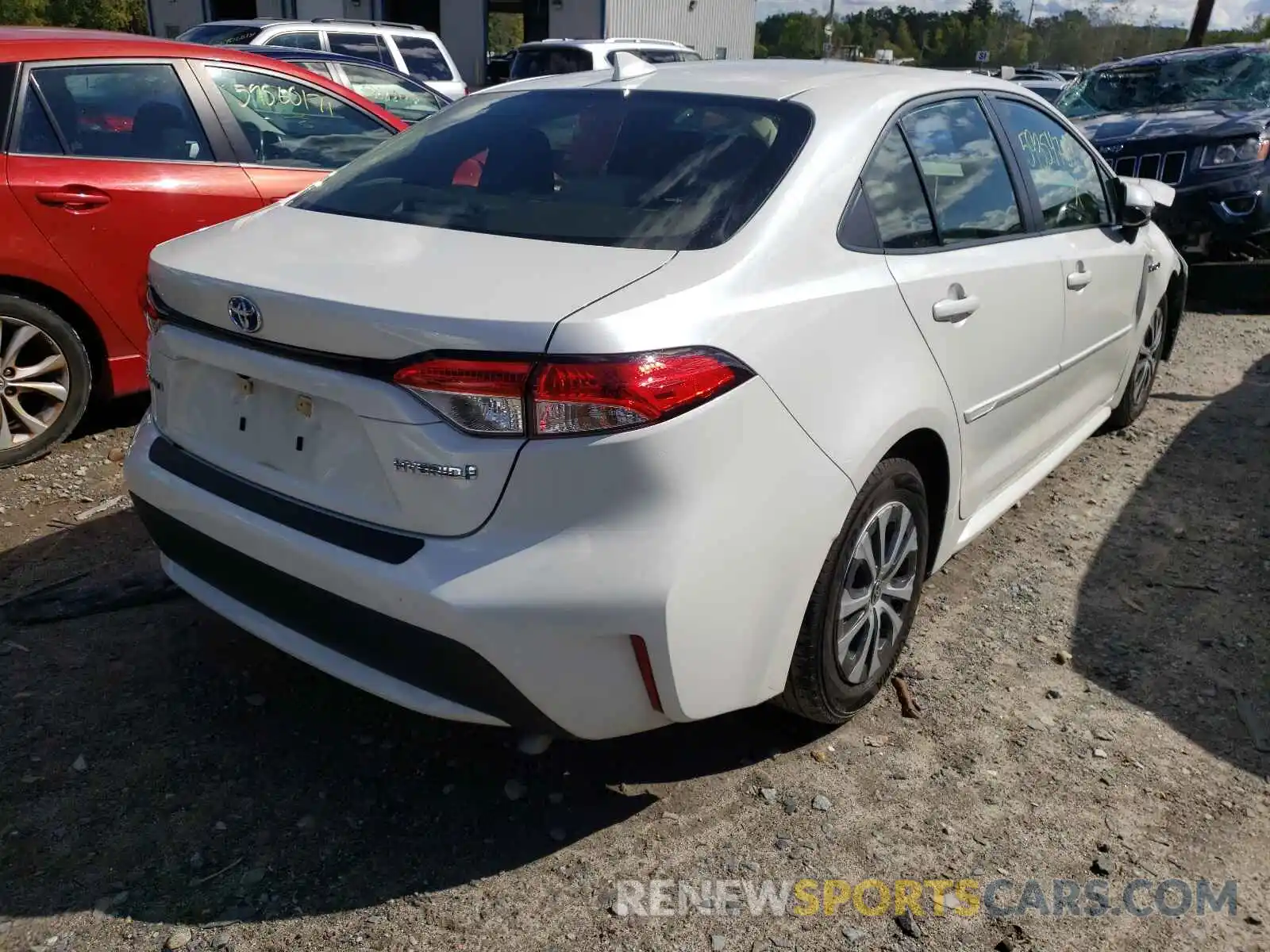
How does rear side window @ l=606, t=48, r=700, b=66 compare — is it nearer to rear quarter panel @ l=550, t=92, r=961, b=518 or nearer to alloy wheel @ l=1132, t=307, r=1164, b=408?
alloy wheel @ l=1132, t=307, r=1164, b=408

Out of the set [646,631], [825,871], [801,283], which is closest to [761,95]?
[801,283]

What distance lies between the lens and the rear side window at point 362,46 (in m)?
13.4

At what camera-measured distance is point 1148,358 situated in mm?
5367

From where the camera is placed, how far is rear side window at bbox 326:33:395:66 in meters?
13.4

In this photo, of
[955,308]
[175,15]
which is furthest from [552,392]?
[175,15]

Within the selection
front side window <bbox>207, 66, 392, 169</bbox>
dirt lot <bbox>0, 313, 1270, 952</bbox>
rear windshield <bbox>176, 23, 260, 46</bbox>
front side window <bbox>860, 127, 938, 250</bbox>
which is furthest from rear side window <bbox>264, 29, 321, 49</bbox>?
front side window <bbox>860, 127, 938, 250</bbox>

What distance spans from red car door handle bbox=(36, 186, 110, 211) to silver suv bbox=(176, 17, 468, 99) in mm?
7982

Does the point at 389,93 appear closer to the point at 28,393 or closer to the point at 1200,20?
the point at 28,393

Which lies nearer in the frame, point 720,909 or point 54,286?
point 720,909

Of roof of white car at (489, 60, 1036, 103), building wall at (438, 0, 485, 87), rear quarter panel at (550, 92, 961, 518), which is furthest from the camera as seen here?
building wall at (438, 0, 485, 87)

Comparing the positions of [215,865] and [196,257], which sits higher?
[196,257]

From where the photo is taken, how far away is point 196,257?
2650mm

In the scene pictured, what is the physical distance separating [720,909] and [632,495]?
0.95 m

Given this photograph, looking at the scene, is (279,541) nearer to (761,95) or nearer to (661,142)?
(661,142)
